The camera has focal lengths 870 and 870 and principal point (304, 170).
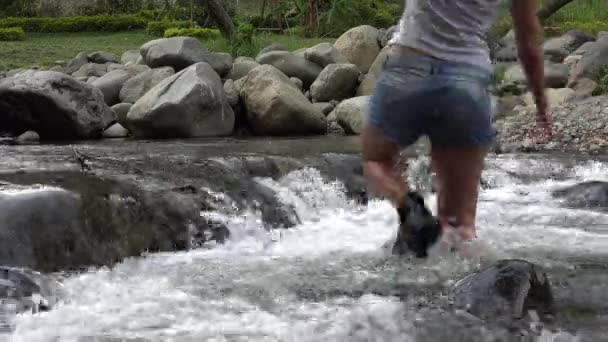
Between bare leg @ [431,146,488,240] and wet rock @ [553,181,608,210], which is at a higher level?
bare leg @ [431,146,488,240]

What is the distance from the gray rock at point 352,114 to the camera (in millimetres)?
10516

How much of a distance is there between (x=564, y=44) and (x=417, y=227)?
12.3 meters

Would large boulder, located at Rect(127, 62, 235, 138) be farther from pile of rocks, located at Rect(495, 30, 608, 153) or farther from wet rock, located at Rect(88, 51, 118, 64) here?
wet rock, located at Rect(88, 51, 118, 64)

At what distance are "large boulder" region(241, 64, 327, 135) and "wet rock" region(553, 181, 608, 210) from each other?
3721mm

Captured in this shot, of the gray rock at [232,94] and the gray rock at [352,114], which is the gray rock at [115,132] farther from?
the gray rock at [352,114]

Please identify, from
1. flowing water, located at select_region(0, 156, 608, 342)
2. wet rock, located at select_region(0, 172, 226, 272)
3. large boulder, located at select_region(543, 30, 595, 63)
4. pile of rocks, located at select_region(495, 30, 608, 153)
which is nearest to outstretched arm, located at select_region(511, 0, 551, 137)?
flowing water, located at select_region(0, 156, 608, 342)

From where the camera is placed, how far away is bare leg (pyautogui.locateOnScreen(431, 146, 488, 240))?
3256 millimetres

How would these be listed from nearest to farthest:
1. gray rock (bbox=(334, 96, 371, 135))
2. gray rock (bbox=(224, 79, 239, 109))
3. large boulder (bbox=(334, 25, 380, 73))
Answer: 1. gray rock (bbox=(334, 96, 371, 135))
2. gray rock (bbox=(224, 79, 239, 109))
3. large boulder (bbox=(334, 25, 380, 73))

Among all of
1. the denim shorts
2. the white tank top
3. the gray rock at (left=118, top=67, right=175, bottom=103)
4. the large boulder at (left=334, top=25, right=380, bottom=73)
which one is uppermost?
the white tank top

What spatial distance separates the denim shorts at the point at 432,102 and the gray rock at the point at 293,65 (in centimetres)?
952

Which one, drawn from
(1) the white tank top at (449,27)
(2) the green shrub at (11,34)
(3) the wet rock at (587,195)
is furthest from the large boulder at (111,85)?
(2) the green shrub at (11,34)

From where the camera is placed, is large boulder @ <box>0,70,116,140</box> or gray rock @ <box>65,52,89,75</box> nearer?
large boulder @ <box>0,70,116,140</box>

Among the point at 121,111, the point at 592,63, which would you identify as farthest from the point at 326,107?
the point at 592,63

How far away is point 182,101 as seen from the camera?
32.0 feet
